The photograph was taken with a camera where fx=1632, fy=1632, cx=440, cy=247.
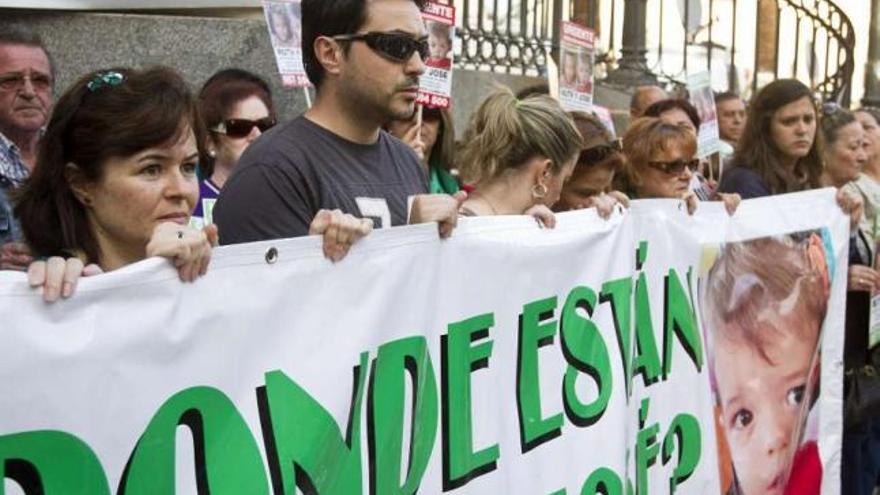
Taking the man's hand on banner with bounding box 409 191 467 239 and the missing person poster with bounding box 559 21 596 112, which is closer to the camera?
the man's hand on banner with bounding box 409 191 467 239

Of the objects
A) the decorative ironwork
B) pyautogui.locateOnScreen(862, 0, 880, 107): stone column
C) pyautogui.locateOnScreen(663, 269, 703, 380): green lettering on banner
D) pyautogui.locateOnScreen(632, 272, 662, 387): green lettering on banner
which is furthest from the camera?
pyautogui.locateOnScreen(862, 0, 880, 107): stone column

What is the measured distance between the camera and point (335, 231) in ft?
9.91

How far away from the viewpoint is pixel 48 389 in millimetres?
2361

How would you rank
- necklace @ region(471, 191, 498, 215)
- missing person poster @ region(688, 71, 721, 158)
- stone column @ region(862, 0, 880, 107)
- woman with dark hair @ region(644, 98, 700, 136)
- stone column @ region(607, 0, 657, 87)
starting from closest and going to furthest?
necklace @ region(471, 191, 498, 215) < woman with dark hair @ region(644, 98, 700, 136) < missing person poster @ region(688, 71, 721, 158) < stone column @ region(607, 0, 657, 87) < stone column @ region(862, 0, 880, 107)

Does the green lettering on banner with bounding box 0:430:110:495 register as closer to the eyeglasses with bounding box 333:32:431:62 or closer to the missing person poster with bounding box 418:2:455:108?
the eyeglasses with bounding box 333:32:431:62

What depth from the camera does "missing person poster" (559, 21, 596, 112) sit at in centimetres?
684

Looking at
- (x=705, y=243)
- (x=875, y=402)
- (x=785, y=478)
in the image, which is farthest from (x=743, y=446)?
(x=875, y=402)

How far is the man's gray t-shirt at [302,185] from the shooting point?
343cm

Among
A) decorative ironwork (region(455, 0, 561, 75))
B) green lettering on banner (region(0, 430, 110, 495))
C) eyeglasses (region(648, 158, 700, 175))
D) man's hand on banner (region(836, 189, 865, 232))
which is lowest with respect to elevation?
green lettering on banner (region(0, 430, 110, 495))

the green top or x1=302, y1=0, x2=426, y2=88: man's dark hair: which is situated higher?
x1=302, y1=0, x2=426, y2=88: man's dark hair

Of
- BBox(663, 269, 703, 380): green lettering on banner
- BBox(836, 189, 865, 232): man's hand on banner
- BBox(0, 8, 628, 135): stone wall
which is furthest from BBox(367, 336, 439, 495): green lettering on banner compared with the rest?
BBox(0, 8, 628, 135): stone wall

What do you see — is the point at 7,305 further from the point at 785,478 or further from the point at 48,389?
the point at 785,478

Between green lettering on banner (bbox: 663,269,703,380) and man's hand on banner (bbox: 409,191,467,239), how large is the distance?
1.35 metres

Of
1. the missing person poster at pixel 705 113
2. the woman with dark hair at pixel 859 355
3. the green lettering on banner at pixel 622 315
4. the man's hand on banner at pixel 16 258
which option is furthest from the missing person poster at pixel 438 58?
the man's hand on banner at pixel 16 258
